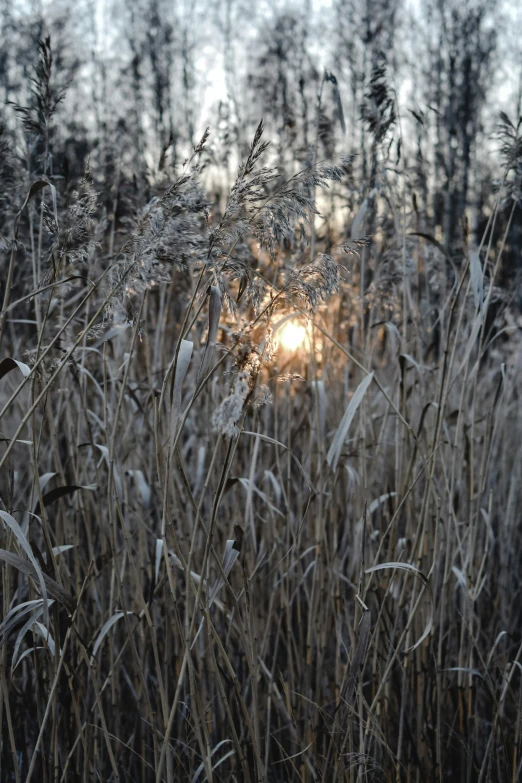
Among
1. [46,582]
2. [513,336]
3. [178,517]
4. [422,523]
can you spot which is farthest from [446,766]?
[513,336]

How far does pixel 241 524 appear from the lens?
1795mm

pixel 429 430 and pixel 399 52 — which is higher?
pixel 399 52

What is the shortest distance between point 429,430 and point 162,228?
114 cm

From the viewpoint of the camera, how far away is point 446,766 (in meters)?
1.77

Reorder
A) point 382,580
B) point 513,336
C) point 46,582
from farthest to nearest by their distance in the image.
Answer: point 513,336, point 382,580, point 46,582

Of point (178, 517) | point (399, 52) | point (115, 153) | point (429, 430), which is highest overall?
point (399, 52)

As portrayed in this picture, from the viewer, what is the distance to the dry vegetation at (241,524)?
108cm

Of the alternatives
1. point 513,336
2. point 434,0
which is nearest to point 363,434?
point 513,336

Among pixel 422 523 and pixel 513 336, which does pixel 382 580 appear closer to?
pixel 422 523

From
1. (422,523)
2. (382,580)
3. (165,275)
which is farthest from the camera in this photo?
(382,580)

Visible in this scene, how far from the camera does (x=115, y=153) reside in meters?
2.80

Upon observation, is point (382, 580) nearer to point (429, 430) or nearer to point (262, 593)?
point (262, 593)

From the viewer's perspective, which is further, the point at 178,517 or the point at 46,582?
the point at 178,517

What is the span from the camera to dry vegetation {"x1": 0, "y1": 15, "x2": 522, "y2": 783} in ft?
3.56
